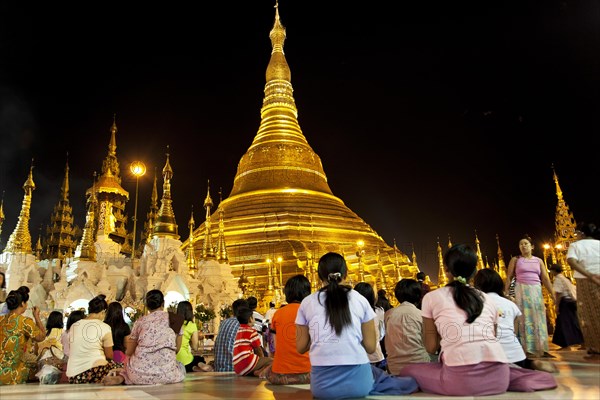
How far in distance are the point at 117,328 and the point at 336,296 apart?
3853 mm

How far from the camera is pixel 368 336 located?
3352 millimetres

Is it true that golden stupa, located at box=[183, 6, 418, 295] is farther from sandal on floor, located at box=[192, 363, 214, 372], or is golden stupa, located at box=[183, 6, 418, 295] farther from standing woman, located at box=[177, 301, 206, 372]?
standing woman, located at box=[177, 301, 206, 372]

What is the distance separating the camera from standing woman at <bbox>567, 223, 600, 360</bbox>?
488 centimetres

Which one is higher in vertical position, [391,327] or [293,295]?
[293,295]

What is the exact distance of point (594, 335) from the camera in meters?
5.10

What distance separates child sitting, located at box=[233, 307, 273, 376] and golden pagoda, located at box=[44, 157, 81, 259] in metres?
24.4

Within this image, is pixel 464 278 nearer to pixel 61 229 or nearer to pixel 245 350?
pixel 245 350

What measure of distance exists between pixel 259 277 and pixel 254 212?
14.6 feet

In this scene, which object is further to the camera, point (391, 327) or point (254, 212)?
point (254, 212)

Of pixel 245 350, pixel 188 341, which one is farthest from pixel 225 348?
pixel 245 350

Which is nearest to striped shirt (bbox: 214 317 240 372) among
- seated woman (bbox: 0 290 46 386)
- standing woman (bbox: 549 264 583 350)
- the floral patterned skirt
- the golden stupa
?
the floral patterned skirt

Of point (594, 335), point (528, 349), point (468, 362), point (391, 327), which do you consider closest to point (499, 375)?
point (468, 362)

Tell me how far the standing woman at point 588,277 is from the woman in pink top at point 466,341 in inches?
80.1

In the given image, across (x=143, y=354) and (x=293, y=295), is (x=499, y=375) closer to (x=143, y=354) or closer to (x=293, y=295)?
(x=293, y=295)
